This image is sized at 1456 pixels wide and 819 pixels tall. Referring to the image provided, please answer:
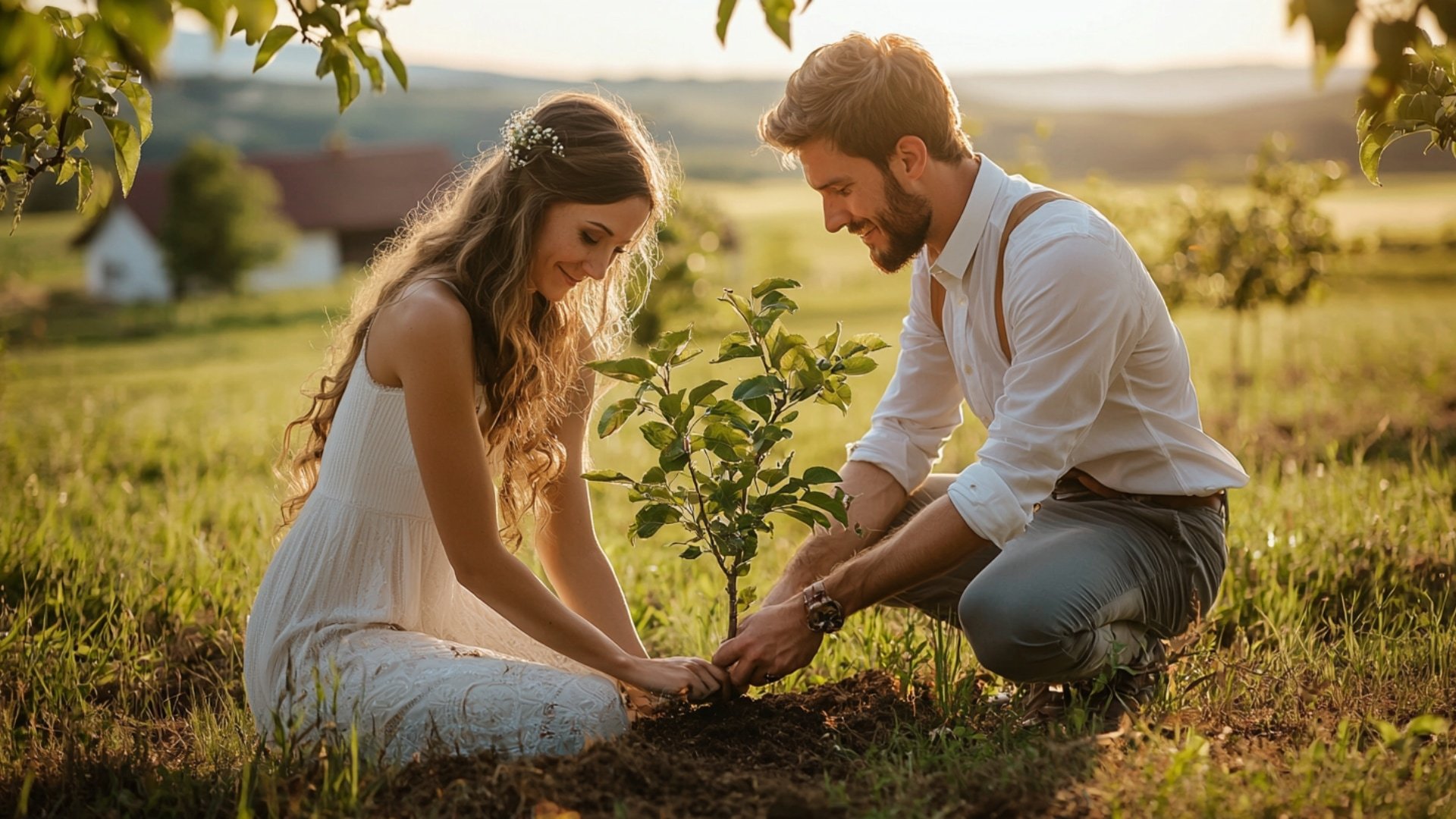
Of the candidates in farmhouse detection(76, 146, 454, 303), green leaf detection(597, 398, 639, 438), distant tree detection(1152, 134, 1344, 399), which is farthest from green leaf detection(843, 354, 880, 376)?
farmhouse detection(76, 146, 454, 303)

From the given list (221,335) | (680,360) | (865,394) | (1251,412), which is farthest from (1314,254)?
(221,335)

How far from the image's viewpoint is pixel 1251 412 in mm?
9609

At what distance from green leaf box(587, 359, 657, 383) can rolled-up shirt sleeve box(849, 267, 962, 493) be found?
1.22 metres

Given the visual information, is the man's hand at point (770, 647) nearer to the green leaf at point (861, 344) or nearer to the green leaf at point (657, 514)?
the green leaf at point (657, 514)

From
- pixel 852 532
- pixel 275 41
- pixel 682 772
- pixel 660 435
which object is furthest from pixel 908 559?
pixel 275 41

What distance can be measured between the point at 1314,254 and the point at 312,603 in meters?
9.57

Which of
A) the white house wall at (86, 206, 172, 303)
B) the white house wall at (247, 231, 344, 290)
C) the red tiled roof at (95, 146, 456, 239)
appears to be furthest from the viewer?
the red tiled roof at (95, 146, 456, 239)

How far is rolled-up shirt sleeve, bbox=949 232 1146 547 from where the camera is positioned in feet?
10.0

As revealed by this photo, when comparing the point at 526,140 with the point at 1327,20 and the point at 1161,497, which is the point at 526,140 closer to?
the point at 1327,20

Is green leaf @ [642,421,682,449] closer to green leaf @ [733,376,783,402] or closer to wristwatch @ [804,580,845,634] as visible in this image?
green leaf @ [733,376,783,402]

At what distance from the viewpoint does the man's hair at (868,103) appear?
3348 millimetres

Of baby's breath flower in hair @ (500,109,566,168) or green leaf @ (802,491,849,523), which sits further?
baby's breath flower in hair @ (500,109,566,168)

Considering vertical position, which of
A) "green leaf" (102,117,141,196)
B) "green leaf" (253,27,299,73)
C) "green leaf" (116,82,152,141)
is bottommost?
"green leaf" (102,117,141,196)

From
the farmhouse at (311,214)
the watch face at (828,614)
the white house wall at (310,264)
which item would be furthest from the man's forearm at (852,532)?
the white house wall at (310,264)
